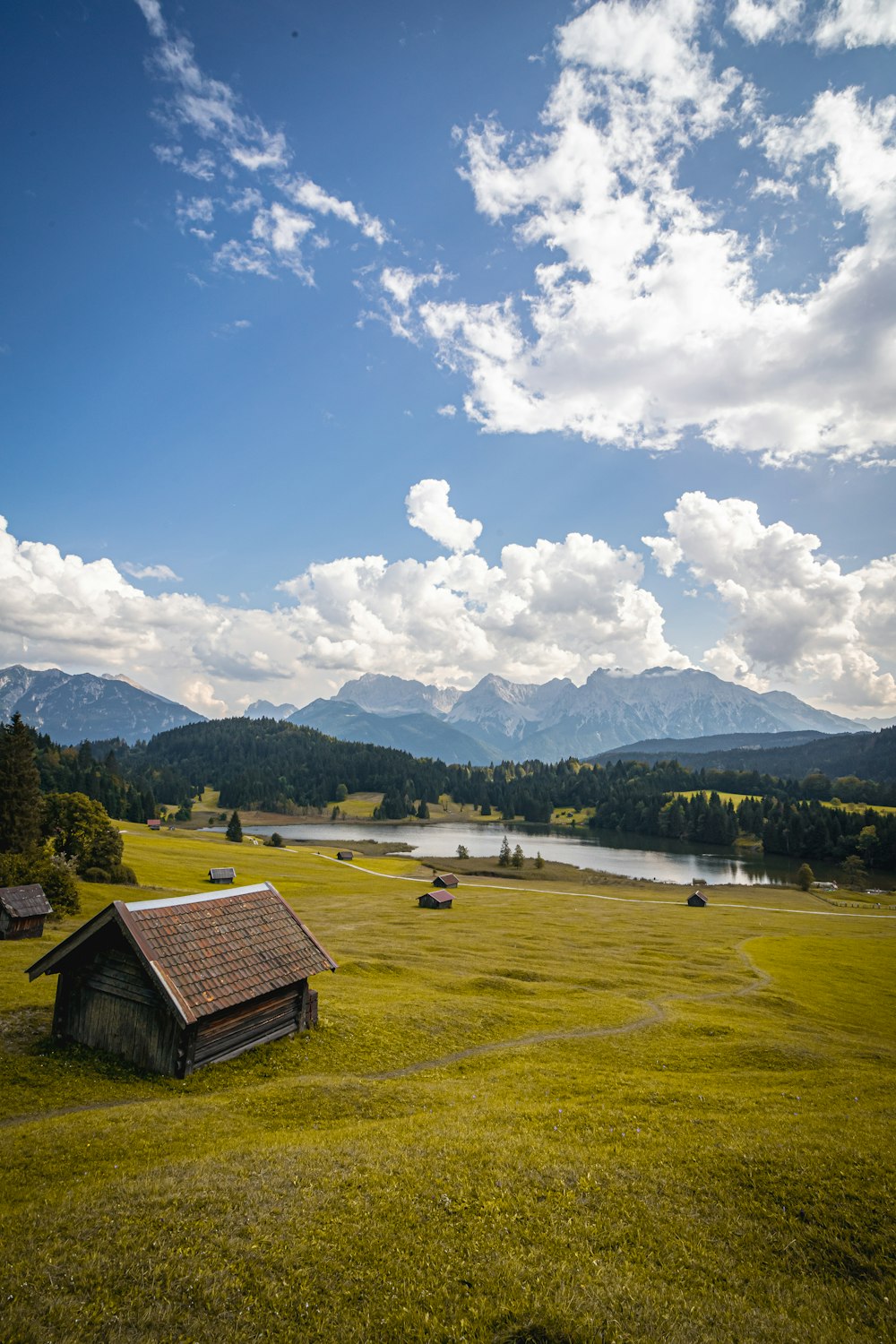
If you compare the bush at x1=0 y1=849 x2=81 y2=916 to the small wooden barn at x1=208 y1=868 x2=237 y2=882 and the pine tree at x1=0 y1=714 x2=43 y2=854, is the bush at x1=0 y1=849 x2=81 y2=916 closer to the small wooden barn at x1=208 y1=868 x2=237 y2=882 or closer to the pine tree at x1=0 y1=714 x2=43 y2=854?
the pine tree at x1=0 y1=714 x2=43 y2=854

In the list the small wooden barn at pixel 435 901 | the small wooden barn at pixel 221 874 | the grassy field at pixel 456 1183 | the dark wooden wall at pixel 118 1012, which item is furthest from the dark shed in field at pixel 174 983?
the small wooden barn at pixel 221 874

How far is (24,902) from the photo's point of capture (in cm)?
4756

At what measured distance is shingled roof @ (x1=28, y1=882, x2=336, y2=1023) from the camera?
886 inches

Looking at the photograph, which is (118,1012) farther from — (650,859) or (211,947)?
(650,859)

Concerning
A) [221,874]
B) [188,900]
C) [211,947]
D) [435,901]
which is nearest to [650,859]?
[435,901]

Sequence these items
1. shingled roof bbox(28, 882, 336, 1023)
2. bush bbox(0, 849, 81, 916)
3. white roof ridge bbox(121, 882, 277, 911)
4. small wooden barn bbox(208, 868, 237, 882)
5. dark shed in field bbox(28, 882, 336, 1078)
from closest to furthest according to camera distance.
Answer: shingled roof bbox(28, 882, 336, 1023), dark shed in field bbox(28, 882, 336, 1078), white roof ridge bbox(121, 882, 277, 911), bush bbox(0, 849, 81, 916), small wooden barn bbox(208, 868, 237, 882)

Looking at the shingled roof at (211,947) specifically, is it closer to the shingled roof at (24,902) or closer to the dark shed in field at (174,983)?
the dark shed in field at (174,983)

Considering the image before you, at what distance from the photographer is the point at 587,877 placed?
122 meters

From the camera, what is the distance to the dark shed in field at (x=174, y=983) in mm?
22703

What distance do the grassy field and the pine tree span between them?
44447 mm

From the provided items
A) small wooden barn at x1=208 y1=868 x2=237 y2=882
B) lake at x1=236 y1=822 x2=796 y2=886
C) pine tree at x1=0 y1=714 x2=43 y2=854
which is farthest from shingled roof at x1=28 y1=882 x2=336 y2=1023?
lake at x1=236 y1=822 x2=796 y2=886

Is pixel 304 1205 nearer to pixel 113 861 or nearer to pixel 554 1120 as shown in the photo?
pixel 554 1120

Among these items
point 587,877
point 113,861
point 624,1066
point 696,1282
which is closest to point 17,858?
point 113,861

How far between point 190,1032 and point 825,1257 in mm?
20345
